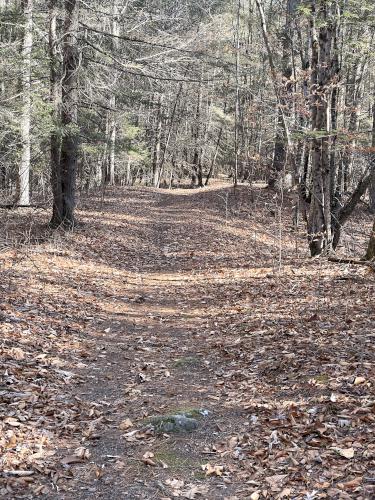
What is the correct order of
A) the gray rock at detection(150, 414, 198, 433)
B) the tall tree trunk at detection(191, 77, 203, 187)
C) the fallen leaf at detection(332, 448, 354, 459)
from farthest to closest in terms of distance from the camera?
1. the tall tree trunk at detection(191, 77, 203, 187)
2. the gray rock at detection(150, 414, 198, 433)
3. the fallen leaf at detection(332, 448, 354, 459)

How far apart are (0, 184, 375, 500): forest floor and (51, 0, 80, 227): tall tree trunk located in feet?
5.54

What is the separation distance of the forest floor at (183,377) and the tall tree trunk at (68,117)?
1688 millimetres

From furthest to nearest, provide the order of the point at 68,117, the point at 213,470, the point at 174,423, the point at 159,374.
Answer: the point at 68,117
the point at 159,374
the point at 174,423
the point at 213,470

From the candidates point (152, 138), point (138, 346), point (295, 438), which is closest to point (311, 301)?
point (138, 346)

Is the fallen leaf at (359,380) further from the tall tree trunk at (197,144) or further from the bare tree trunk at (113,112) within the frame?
the tall tree trunk at (197,144)

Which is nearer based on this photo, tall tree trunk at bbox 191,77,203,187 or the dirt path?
the dirt path

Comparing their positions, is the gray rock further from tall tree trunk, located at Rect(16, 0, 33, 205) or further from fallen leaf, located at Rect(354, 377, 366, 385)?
tall tree trunk, located at Rect(16, 0, 33, 205)

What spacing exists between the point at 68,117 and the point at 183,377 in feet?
29.9

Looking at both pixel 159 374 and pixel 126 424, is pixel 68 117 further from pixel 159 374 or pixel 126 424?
pixel 126 424

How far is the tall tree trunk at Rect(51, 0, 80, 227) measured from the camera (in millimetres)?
13000

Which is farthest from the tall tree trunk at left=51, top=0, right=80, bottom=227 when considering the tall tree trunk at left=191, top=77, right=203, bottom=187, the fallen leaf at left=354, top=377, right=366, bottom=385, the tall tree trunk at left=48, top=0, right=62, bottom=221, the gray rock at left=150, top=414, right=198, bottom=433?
the tall tree trunk at left=191, top=77, right=203, bottom=187

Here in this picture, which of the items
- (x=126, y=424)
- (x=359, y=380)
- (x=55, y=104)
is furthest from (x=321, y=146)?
(x=126, y=424)

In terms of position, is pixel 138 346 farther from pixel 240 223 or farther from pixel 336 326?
pixel 240 223

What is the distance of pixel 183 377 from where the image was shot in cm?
625
